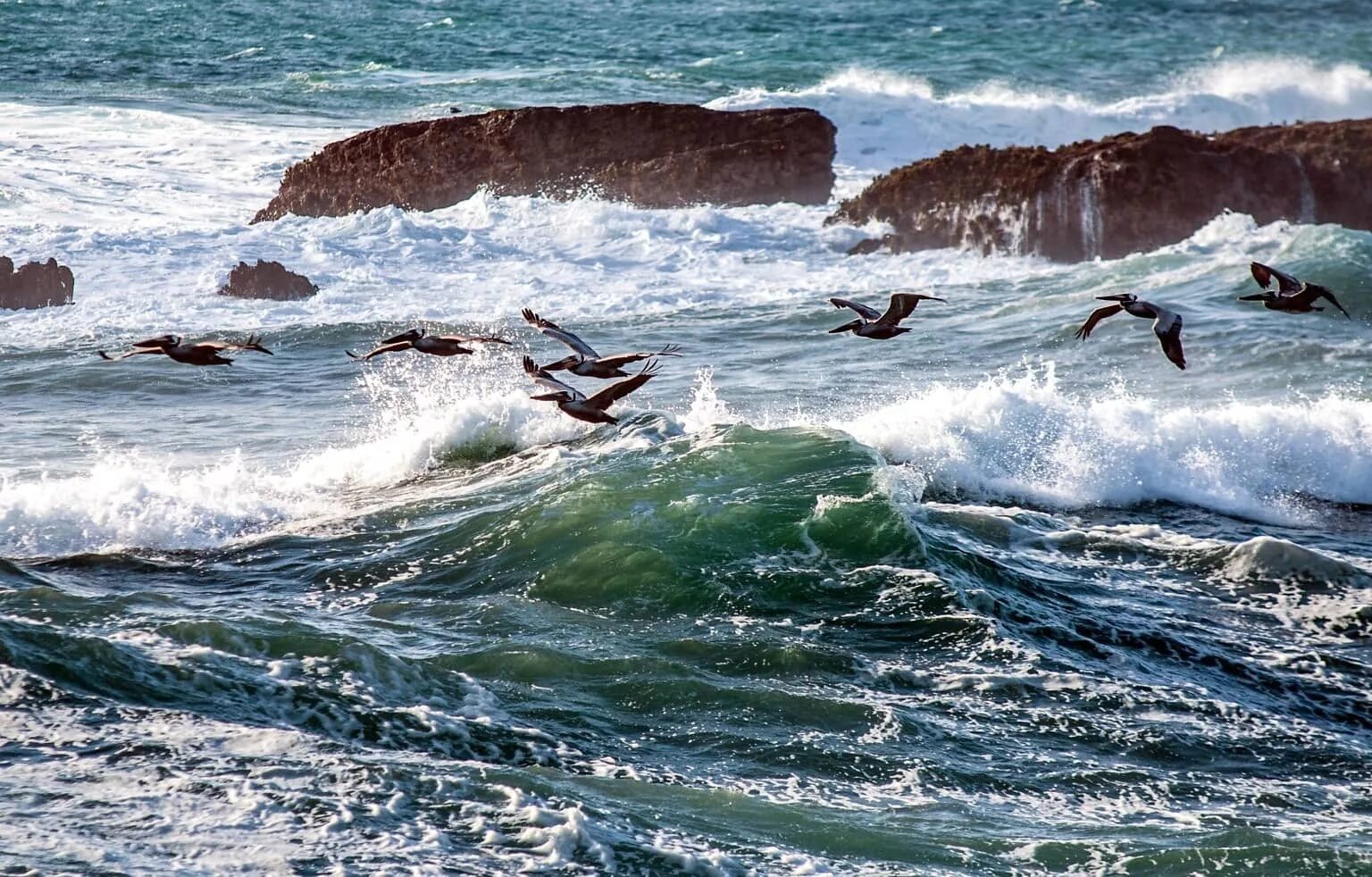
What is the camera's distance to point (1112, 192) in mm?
21547

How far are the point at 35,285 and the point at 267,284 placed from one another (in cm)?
256

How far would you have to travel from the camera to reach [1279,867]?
6.24 metres

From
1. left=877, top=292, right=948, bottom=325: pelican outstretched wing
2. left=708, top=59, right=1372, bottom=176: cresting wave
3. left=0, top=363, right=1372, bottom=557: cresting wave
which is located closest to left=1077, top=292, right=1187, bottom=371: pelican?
left=877, top=292, right=948, bottom=325: pelican outstretched wing

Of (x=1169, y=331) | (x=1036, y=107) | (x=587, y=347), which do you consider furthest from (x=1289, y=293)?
(x=1036, y=107)

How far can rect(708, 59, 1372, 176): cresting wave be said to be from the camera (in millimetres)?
30062

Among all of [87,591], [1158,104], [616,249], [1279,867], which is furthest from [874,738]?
[1158,104]

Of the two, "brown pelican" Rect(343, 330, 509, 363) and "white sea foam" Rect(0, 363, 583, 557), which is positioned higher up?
"brown pelican" Rect(343, 330, 509, 363)

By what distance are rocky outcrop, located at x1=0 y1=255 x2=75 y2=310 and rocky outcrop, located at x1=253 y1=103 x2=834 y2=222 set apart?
4.00 metres

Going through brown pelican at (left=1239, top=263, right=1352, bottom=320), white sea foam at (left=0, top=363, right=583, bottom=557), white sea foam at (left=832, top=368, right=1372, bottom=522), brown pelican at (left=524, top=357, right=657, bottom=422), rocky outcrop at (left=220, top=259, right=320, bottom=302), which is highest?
brown pelican at (left=1239, top=263, right=1352, bottom=320)

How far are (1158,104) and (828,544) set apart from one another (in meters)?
27.0

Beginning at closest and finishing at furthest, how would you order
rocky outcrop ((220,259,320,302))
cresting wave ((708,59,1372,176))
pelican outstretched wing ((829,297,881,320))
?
pelican outstretched wing ((829,297,881,320))
rocky outcrop ((220,259,320,302))
cresting wave ((708,59,1372,176))

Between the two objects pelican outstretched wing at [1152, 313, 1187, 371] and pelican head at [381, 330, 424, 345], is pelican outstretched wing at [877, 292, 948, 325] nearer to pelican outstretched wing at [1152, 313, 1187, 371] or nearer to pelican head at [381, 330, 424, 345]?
pelican outstretched wing at [1152, 313, 1187, 371]

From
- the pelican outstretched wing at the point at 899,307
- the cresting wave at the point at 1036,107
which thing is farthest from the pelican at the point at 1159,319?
the cresting wave at the point at 1036,107

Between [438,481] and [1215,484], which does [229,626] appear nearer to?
[438,481]
